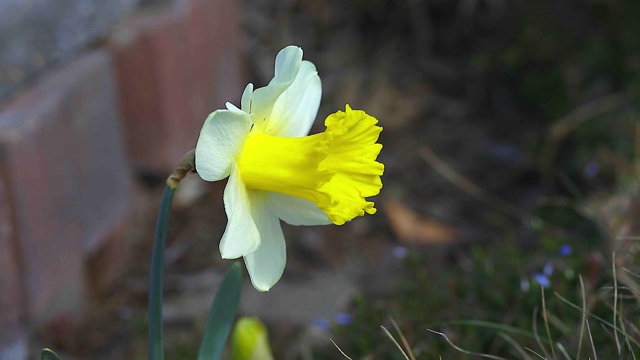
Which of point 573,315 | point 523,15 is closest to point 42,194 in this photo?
point 573,315

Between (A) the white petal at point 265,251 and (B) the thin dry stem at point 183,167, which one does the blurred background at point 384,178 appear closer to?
(A) the white petal at point 265,251

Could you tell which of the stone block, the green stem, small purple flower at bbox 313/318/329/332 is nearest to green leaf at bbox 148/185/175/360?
the green stem

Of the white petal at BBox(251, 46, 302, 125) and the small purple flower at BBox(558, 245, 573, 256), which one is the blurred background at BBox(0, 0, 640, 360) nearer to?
the small purple flower at BBox(558, 245, 573, 256)

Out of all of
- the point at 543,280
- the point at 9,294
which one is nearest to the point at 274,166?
the point at 543,280

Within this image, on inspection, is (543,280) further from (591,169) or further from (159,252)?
(591,169)

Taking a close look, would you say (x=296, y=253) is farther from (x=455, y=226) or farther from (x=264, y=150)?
(x=264, y=150)
